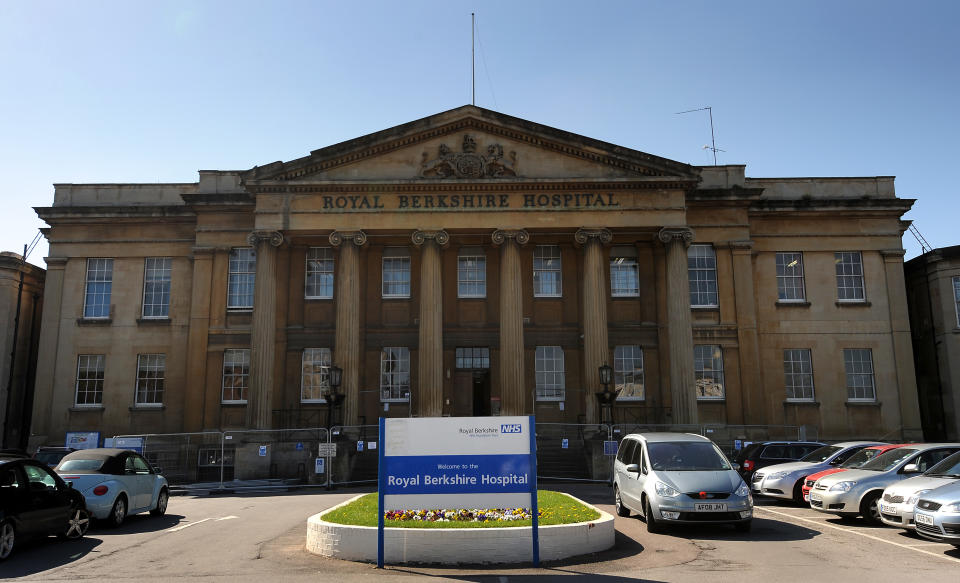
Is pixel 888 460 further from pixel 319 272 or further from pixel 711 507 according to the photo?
pixel 319 272

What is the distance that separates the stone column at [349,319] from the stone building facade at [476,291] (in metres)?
0.08

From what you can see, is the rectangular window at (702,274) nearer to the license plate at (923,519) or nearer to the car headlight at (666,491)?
the car headlight at (666,491)

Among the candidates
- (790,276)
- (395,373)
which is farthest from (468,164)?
(790,276)

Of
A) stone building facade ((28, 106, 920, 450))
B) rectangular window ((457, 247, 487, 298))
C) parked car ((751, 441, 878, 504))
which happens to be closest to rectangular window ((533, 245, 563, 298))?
stone building facade ((28, 106, 920, 450))

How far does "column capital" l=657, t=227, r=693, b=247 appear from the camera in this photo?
2877cm

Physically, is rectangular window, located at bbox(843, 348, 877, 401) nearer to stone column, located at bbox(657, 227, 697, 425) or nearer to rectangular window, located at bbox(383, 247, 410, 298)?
stone column, located at bbox(657, 227, 697, 425)

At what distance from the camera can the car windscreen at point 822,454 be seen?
18969 millimetres

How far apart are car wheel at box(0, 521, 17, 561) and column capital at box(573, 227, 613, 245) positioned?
2139cm

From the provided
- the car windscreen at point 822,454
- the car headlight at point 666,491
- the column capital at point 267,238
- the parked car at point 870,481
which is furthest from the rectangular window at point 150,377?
the parked car at point 870,481

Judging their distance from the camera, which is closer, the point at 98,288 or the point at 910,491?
the point at 910,491

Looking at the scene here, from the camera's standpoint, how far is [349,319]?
93.0 ft

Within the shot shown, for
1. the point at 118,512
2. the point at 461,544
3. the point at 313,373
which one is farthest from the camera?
the point at 313,373

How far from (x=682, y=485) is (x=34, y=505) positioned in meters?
10.6

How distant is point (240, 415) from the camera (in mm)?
30000
